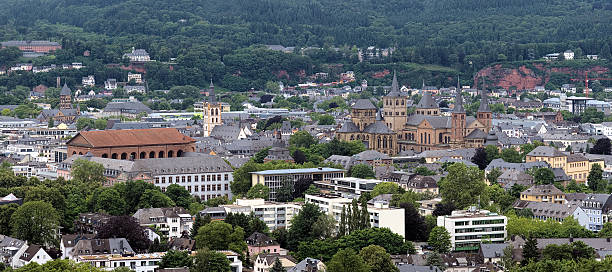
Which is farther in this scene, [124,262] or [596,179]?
[596,179]

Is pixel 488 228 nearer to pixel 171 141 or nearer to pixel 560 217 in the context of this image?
pixel 560 217

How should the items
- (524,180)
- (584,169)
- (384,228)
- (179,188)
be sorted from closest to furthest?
1. (384,228)
2. (179,188)
3. (524,180)
4. (584,169)

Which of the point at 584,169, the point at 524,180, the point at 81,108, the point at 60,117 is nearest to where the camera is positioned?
the point at 524,180

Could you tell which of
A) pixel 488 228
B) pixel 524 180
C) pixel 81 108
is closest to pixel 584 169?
pixel 524 180

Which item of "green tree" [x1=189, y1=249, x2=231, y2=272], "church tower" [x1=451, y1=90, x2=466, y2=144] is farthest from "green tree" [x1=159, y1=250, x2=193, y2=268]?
"church tower" [x1=451, y1=90, x2=466, y2=144]

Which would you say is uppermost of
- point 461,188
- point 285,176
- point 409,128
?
point 285,176

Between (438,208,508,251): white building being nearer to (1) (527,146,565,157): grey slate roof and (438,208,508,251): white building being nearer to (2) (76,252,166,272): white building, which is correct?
(2) (76,252,166,272): white building

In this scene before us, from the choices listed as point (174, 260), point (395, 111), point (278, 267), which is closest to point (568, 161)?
point (395, 111)

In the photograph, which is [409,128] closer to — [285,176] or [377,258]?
[285,176]

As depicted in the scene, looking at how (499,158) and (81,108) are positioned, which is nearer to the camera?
(499,158)
